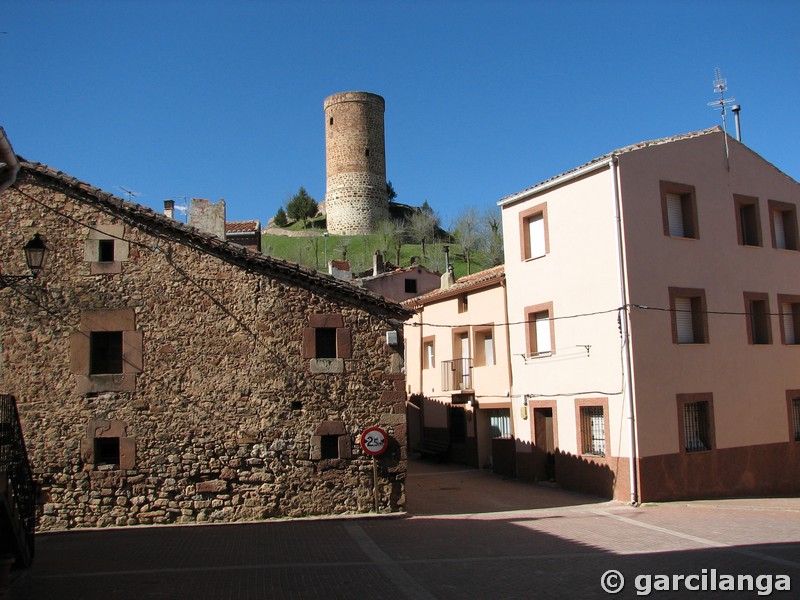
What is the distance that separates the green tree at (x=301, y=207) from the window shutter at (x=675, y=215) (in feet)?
209

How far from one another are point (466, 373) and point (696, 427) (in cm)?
791

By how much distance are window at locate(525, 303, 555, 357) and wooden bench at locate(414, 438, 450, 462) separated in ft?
21.5

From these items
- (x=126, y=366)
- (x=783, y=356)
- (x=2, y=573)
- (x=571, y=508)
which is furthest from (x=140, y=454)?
(x=783, y=356)

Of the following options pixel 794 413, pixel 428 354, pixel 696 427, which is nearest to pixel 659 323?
pixel 696 427

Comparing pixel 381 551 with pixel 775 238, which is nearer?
pixel 381 551

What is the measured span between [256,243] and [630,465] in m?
12.2

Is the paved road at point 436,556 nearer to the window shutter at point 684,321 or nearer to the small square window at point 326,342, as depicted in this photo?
the small square window at point 326,342

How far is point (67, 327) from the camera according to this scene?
47.0 ft

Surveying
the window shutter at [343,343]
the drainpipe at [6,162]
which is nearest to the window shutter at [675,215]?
the window shutter at [343,343]

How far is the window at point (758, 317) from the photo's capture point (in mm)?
19922

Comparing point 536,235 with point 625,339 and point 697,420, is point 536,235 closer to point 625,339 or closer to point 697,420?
point 625,339

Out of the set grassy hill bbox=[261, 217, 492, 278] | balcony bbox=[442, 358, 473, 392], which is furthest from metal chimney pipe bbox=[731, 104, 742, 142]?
grassy hill bbox=[261, 217, 492, 278]

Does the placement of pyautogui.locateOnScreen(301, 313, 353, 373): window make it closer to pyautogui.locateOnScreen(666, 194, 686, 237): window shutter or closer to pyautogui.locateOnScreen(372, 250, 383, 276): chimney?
pyautogui.locateOnScreen(666, 194, 686, 237): window shutter

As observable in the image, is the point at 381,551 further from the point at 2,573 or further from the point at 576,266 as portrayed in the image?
the point at 576,266
